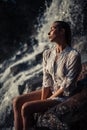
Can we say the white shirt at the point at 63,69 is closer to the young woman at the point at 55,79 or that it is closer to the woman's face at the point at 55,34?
the young woman at the point at 55,79

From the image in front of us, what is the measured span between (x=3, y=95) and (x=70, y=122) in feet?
13.4

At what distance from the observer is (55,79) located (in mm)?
6371

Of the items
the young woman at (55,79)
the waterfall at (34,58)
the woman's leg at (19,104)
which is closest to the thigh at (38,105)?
the young woman at (55,79)

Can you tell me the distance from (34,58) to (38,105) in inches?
181

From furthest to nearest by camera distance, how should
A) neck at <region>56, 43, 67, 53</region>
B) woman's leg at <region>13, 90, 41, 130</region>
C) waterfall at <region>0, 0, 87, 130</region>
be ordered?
1. waterfall at <region>0, 0, 87, 130</region>
2. neck at <region>56, 43, 67, 53</region>
3. woman's leg at <region>13, 90, 41, 130</region>

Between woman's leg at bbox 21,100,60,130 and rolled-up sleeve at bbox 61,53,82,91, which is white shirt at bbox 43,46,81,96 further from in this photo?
woman's leg at bbox 21,100,60,130

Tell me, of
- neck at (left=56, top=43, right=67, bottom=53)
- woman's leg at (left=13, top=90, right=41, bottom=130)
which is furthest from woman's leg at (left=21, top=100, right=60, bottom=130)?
neck at (left=56, top=43, right=67, bottom=53)

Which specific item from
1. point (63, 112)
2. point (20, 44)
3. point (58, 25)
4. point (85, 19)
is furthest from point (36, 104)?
point (20, 44)

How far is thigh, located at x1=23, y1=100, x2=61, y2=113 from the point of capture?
19.6 ft

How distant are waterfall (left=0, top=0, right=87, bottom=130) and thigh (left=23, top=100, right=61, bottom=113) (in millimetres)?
2879

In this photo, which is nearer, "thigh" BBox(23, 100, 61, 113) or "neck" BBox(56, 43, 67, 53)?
"thigh" BBox(23, 100, 61, 113)

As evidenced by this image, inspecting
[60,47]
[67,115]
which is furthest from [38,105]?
[60,47]

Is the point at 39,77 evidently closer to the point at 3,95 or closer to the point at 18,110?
the point at 3,95

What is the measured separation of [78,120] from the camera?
6.07 meters
